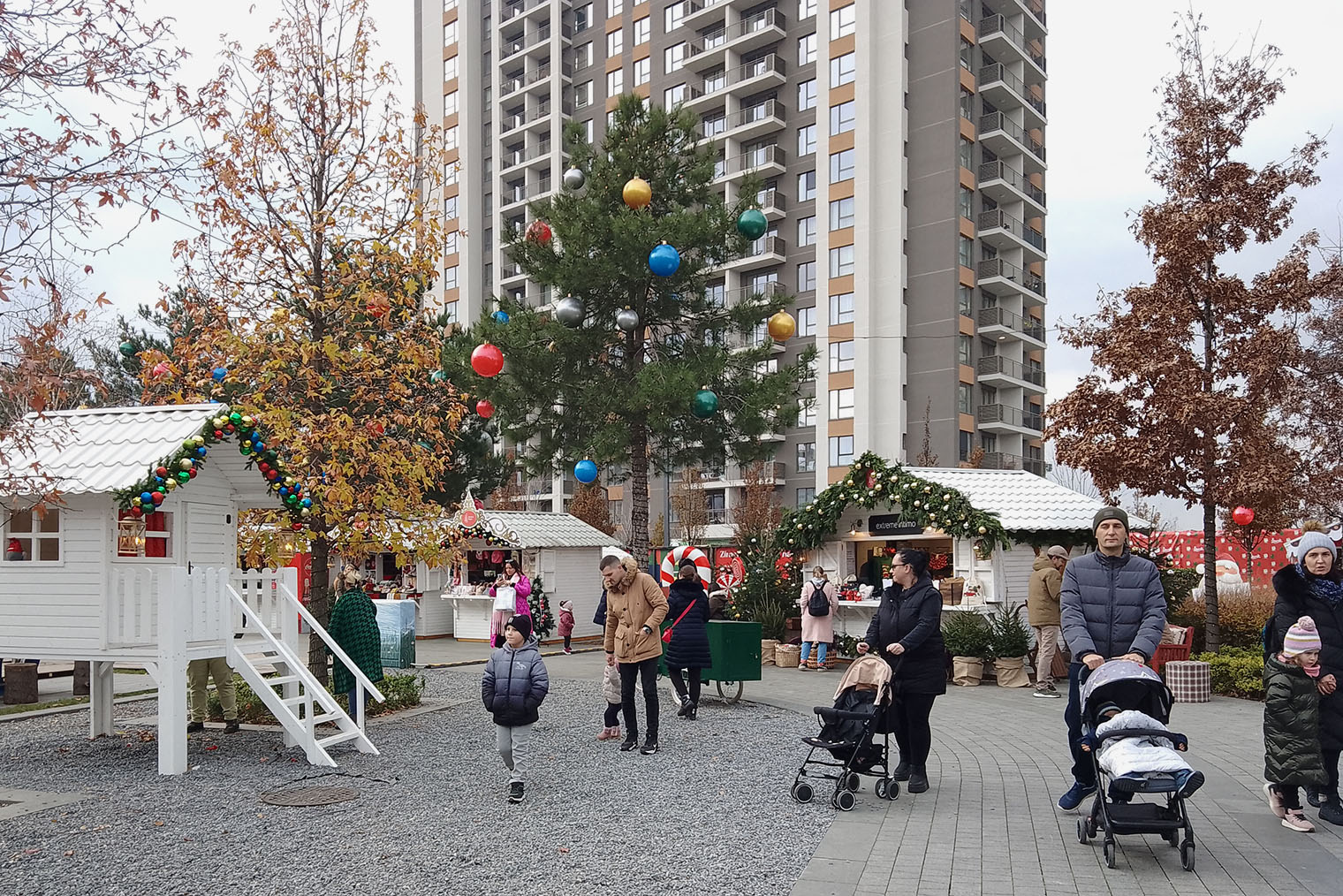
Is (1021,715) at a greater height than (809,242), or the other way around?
(809,242)

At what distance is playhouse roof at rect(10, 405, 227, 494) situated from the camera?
951cm

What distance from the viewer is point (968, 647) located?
1630 cm

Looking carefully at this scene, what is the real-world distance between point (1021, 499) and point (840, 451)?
97.5 feet

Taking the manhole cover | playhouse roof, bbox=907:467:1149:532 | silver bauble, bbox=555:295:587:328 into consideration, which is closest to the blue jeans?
the manhole cover

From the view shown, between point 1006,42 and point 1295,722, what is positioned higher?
point 1006,42

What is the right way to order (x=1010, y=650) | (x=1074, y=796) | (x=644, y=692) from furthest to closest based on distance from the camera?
(x=1010, y=650) → (x=644, y=692) → (x=1074, y=796)

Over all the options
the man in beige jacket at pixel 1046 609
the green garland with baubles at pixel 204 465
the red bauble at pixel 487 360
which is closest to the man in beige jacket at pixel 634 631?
the green garland with baubles at pixel 204 465

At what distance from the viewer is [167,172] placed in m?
5.87

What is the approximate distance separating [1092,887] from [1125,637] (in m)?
1.69

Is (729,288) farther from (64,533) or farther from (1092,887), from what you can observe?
(1092,887)

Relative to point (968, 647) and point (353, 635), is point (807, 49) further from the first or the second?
point (353, 635)

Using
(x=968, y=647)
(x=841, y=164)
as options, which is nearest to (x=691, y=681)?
(x=968, y=647)

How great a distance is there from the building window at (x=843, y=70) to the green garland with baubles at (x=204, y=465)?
135ft

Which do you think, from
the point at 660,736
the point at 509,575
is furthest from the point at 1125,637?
the point at 509,575
